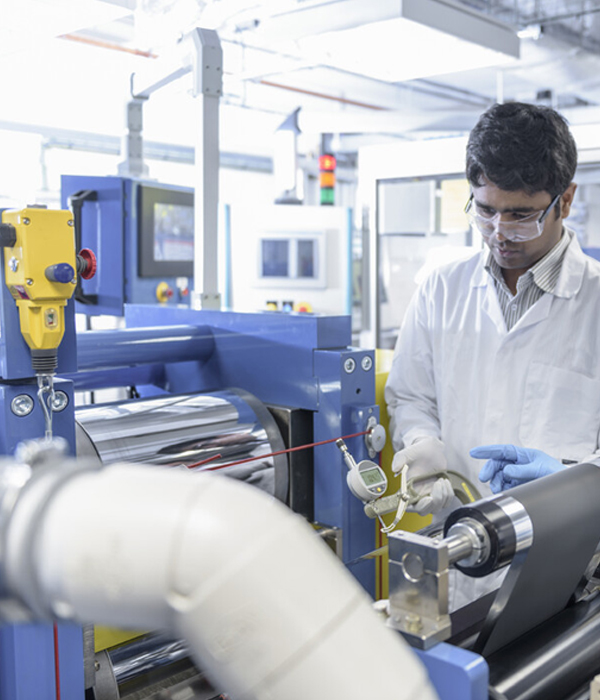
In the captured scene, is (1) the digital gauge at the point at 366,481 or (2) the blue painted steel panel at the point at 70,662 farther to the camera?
(1) the digital gauge at the point at 366,481

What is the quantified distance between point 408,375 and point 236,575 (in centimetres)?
107

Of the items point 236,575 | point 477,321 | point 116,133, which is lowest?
point 236,575

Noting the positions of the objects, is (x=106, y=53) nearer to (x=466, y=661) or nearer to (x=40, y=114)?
(x=40, y=114)

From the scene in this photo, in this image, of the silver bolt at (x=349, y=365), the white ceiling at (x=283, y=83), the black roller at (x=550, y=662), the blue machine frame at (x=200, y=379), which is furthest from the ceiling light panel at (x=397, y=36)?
the black roller at (x=550, y=662)

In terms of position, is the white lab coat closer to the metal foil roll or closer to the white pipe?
the metal foil roll

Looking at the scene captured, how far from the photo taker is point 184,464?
1.11 meters

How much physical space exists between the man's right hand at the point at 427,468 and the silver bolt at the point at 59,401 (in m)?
0.59

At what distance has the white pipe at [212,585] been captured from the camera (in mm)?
477

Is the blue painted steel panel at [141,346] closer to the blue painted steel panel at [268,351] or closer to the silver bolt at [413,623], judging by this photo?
the blue painted steel panel at [268,351]

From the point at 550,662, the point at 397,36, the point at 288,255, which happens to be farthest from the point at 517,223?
the point at 288,255

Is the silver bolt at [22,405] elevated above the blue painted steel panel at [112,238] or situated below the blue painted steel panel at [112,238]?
below

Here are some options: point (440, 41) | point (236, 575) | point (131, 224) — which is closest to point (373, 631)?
point (236, 575)

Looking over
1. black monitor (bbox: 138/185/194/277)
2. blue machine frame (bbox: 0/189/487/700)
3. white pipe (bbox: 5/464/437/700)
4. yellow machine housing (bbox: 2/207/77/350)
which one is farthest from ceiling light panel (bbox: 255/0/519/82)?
white pipe (bbox: 5/464/437/700)

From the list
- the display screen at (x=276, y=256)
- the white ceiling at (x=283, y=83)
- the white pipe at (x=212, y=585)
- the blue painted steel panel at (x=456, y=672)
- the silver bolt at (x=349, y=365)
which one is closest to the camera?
the white pipe at (x=212, y=585)
